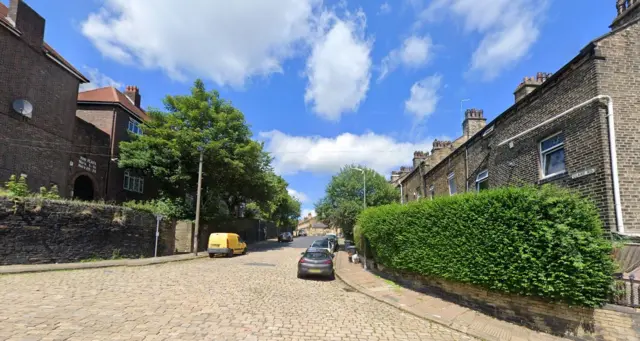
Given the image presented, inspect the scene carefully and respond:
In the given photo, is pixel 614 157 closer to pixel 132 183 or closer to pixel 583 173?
pixel 583 173

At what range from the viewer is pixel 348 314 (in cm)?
912

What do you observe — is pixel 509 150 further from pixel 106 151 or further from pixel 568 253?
pixel 106 151

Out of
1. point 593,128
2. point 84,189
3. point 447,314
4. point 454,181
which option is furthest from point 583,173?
point 84,189

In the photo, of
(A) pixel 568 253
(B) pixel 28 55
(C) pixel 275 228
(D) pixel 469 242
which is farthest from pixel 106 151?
(C) pixel 275 228

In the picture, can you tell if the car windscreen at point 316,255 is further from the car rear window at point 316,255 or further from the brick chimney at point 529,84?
the brick chimney at point 529,84

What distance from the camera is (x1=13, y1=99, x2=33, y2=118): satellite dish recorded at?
18914 millimetres

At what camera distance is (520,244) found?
7.54m

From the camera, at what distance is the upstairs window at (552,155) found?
10125 millimetres

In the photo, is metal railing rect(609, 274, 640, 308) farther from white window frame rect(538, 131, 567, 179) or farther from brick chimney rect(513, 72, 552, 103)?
brick chimney rect(513, 72, 552, 103)

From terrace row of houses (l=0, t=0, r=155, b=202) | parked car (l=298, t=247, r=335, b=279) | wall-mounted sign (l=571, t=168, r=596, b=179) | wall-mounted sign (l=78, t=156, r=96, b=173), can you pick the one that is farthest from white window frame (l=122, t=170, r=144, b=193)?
wall-mounted sign (l=571, t=168, r=596, b=179)

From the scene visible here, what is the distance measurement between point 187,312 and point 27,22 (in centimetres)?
2120

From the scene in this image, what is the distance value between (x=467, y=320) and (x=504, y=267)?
1585 millimetres

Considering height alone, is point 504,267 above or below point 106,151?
below

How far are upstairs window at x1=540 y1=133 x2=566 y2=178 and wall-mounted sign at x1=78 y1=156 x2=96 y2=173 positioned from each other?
1071 inches
